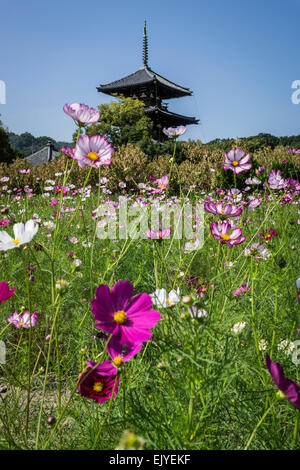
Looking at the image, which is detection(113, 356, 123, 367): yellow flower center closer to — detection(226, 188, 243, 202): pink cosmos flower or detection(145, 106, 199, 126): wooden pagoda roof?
detection(226, 188, 243, 202): pink cosmos flower

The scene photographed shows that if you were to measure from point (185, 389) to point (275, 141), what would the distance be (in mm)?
31053

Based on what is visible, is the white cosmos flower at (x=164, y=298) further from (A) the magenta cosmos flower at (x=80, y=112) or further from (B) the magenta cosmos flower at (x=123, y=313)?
(A) the magenta cosmos flower at (x=80, y=112)

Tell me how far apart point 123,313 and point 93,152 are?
1.22 feet

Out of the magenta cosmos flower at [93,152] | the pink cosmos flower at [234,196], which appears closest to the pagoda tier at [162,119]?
the pink cosmos flower at [234,196]

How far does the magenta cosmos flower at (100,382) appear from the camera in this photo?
54cm

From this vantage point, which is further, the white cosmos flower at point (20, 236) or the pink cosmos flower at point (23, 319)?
the pink cosmos flower at point (23, 319)

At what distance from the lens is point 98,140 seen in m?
0.69

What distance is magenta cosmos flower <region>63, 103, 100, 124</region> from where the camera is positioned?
673 millimetres

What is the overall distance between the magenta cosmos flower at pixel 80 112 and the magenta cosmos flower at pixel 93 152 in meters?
0.04

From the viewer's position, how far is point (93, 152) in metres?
0.68

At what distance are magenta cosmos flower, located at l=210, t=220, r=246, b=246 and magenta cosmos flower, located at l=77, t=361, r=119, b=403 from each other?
1.40ft

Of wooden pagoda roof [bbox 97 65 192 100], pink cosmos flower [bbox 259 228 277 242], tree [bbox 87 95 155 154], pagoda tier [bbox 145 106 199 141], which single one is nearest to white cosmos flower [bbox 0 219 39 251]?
pink cosmos flower [bbox 259 228 277 242]

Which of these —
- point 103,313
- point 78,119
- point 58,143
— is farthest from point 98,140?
point 58,143
